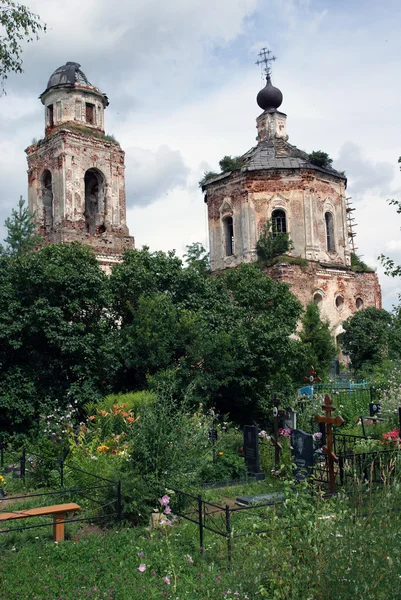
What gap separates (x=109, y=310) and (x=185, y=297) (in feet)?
8.65

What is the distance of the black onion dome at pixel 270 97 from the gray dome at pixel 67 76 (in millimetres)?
10470

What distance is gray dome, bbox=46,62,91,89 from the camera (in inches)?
1205

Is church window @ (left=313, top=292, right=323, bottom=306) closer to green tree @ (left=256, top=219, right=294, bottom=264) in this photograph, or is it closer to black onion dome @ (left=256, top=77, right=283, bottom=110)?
green tree @ (left=256, top=219, right=294, bottom=264)

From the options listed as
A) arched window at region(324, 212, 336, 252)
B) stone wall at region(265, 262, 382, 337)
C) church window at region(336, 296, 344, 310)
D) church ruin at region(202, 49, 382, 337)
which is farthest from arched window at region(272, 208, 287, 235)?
church window at region(336, 296, 344, 310)

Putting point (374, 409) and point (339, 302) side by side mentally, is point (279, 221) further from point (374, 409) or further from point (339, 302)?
point (374, 409)

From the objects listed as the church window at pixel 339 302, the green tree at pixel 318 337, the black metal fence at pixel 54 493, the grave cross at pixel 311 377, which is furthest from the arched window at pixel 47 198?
the black metal fence at pixel 54 493

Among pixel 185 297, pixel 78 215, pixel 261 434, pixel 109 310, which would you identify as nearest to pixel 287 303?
pixel 185 297

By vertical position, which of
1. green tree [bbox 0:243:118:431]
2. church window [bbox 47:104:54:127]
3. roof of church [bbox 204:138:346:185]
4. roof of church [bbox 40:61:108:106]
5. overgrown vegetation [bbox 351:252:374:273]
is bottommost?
green tree [bbox 0:243:118:431]

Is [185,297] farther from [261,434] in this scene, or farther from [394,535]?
[394,535]

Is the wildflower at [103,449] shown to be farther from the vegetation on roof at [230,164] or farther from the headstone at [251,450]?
the vegetation on roof at [230,164]

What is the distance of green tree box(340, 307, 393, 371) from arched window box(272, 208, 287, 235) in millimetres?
6087

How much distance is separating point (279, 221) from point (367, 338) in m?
7.97

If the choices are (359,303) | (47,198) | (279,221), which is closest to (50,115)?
(47,198)

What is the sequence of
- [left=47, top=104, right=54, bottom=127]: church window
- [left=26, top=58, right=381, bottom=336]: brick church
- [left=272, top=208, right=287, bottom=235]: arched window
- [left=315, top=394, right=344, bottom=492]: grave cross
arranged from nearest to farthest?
[left=315, top=394, right=344, bottom=492]: grave cross
[left=26, top=58, right=381, bottom=336]: brick church
[left=47, top=104, right=54, bottom=127]: church window
[left=272, top=208, right=287, bottom=235]: arched window
